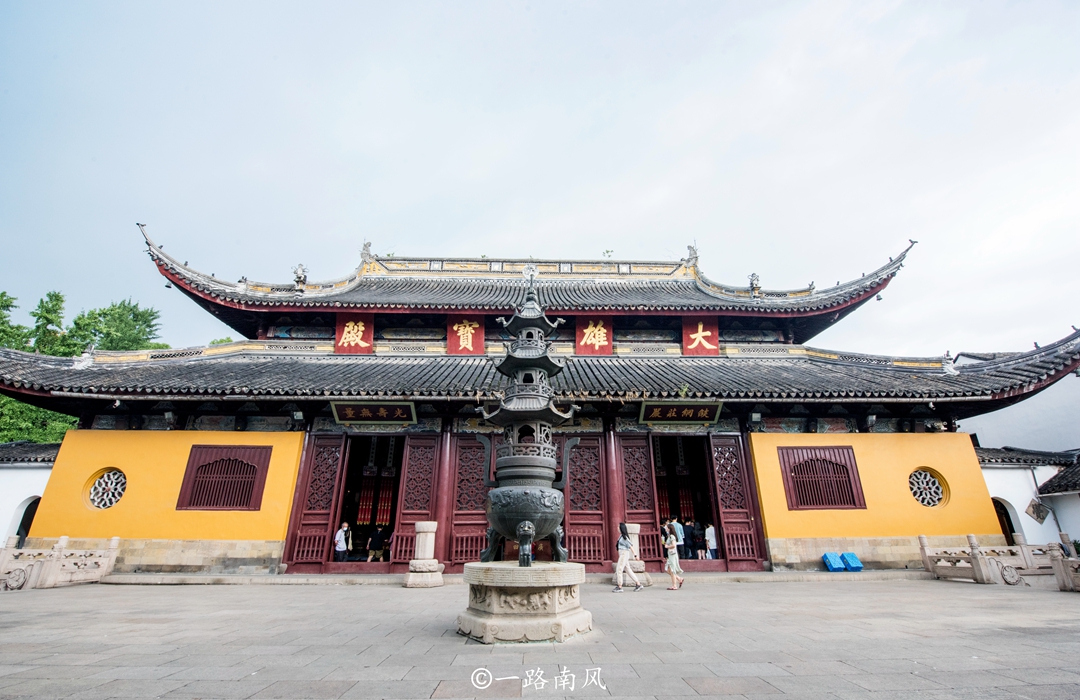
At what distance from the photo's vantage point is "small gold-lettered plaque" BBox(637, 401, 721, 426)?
11.4 m

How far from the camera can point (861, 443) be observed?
38.3 feet

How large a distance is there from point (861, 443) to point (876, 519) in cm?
175

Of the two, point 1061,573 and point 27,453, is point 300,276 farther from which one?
point 1061,573

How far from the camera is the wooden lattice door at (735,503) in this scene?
11000 millimetres

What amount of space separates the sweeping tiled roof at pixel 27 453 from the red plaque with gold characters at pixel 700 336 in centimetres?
1859

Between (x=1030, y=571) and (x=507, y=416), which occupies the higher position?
(x=507, y=416)

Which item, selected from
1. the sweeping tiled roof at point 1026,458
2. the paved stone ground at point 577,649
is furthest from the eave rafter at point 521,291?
the paved stone ground at point 577,649

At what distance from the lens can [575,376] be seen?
12.2 metres

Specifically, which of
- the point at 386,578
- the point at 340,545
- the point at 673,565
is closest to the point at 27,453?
the point at 340,545

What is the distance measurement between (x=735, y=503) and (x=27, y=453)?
63.8ft

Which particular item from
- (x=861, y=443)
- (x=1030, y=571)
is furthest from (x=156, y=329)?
(x=1030, y=571)

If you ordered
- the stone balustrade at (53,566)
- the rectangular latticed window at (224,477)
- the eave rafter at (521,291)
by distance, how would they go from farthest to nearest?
the eave rafter at (521,291), the rectangular latticed window at (224,477), the stone balustrade at (53,566)

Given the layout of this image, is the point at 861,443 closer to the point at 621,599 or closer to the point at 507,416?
the point at 621,599

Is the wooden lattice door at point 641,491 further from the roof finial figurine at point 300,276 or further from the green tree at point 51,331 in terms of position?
the green tree at point 51,331
